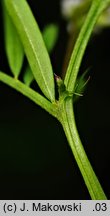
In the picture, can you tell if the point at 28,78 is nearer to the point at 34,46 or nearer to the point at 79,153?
the point at 34,46

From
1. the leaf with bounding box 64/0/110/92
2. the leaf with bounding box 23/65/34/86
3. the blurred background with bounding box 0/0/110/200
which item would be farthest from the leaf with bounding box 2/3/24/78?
the blurred background with bounding box 0/0/110/200

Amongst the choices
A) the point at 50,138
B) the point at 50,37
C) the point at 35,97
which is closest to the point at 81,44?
the point at 35,97

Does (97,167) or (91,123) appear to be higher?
(91,123)

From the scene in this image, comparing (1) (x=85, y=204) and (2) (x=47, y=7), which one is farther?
(2) (x=47, y=7)

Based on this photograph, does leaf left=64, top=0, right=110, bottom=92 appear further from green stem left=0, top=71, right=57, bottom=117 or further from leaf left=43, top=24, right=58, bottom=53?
leaf left=43, top=24, right=58, bottom=53

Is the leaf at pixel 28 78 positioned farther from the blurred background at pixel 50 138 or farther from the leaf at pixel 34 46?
the blurred background at pixel 50 138

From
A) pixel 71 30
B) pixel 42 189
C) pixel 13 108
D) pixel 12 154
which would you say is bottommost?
pixel 42 189

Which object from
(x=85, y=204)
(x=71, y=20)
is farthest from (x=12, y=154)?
(x=85, y=204)

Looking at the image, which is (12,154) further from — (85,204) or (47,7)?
(85,204)
